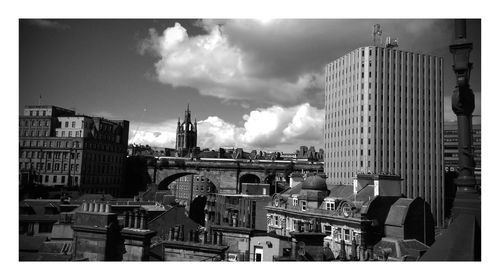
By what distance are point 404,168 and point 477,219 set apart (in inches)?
1548

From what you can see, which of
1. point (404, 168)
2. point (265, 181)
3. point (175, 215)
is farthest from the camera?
point (265, 181)

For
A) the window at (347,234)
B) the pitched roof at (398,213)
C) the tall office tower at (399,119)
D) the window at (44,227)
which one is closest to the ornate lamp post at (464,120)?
the pitched roof at (398,213)

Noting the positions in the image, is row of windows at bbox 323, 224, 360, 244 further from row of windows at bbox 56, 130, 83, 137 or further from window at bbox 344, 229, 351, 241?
row of windows at bbox 56, 130, 83, 137

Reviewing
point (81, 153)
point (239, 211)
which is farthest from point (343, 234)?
point (81, 153)

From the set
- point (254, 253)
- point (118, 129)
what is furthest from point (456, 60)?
point (118, 129)

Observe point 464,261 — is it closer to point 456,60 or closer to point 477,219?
point 477,219

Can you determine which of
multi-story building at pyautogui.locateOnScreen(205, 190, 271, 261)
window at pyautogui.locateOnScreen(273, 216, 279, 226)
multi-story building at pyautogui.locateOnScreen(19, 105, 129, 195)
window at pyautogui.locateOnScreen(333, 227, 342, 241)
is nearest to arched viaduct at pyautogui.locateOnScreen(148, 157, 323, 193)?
multi-story building at pyautogui.locateOnScreen(19, 105, 129, 195)

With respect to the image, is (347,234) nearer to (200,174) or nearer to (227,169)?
(227,169)

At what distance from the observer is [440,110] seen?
143 feet

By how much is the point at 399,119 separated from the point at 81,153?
3185 centimetres

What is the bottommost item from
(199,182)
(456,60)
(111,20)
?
(199,182)

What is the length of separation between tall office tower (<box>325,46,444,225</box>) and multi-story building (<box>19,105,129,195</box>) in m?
24.9

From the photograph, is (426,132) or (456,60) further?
(426,132)

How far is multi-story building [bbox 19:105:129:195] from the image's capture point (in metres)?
24.3
